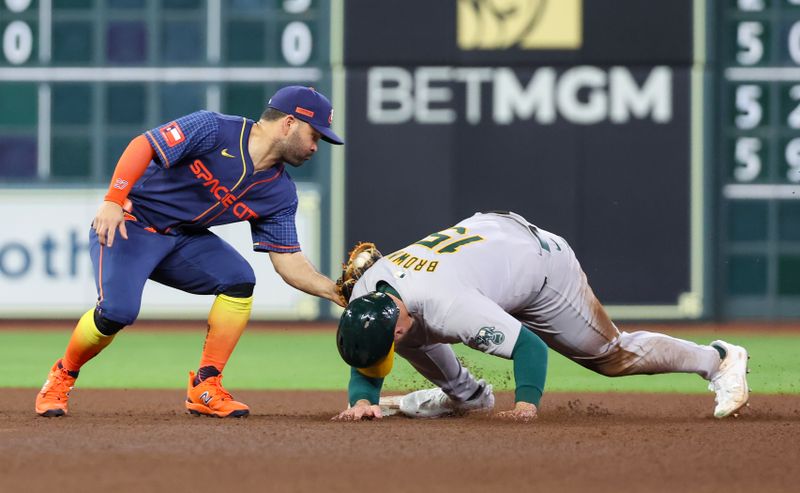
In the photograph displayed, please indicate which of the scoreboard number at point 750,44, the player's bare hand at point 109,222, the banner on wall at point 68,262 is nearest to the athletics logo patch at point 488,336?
the player's bare hand at point 109,222

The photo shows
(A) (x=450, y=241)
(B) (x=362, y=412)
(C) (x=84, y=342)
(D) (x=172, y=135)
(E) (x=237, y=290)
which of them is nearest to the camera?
(A) (x=450, y=241)

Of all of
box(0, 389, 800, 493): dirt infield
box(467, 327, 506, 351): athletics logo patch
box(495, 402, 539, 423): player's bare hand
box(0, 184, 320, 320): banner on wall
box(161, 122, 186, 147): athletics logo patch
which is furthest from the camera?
box(0, 184, 320, 320): banner on wall

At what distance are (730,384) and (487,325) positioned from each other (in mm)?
1349

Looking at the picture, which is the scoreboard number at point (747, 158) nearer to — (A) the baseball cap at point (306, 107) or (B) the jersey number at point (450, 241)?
(A) the baseball cap at point (306, 107)

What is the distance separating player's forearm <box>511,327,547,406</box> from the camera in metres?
5.11

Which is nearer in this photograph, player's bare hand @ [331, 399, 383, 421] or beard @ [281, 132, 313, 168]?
player's bare hand @ [331, 399, 383, 421]

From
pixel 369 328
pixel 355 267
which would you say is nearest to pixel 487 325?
pixel 369 328

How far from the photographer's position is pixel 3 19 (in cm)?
1269

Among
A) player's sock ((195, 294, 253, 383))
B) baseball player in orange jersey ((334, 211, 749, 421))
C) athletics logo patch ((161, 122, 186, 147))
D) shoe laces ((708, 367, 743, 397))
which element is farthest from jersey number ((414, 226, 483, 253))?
shoe laces ((708, 367, 743, 397))

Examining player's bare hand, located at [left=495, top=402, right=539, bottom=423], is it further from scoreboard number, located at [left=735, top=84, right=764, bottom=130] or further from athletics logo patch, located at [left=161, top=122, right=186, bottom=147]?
scoreboard number, located at [left=735, top=84, right=764, bottom=130]

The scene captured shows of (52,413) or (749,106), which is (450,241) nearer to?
(52,413)

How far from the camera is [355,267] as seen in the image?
5.48 metres

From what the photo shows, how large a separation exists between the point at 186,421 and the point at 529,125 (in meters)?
7.55

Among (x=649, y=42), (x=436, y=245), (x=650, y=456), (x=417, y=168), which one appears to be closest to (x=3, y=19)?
(x=417, y=168)
